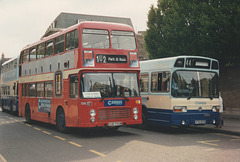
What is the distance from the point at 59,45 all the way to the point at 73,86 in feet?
8.36

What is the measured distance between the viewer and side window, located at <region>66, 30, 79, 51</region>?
12.8 m

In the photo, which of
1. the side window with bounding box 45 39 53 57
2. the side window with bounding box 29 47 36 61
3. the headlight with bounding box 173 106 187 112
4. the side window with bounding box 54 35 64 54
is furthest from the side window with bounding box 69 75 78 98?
the side window with bounding box 29 47 36 61

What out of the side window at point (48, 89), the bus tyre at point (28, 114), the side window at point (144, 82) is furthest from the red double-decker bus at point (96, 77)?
the bus tyre at point (28, 114)

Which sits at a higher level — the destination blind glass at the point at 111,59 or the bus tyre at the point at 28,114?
the destination blind glass at the point at 111,59

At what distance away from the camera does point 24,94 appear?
63.6 ft

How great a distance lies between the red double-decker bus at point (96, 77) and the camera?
12.2m

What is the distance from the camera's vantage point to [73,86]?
1278cm

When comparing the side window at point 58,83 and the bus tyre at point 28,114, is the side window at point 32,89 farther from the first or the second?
the side window at point 58,83

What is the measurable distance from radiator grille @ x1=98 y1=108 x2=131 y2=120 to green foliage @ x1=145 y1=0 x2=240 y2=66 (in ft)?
24.2

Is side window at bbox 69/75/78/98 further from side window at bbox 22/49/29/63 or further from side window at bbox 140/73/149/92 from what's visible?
side window at bbox 22/49/29/63

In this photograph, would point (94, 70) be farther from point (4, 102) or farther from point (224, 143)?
point (4, 102)

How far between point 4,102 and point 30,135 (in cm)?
1821

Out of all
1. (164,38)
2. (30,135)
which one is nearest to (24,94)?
(30,135)

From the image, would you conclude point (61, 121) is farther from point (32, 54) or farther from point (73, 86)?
point (32, 54)
